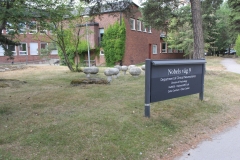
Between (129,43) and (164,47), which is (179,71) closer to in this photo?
(129,43)

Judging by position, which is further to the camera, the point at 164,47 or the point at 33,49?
the point at 164,47

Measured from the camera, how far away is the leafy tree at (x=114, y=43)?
2569 centimetres

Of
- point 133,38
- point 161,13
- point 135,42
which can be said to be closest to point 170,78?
point 161,13

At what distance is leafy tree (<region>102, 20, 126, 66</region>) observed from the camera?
1011 inches

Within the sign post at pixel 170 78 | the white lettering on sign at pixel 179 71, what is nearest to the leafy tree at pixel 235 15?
the sign post at pixel 170 78

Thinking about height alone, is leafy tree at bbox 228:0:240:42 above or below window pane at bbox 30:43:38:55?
above

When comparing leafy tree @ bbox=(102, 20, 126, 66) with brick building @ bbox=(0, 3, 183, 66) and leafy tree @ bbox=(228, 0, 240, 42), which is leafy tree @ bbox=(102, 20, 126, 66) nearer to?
brick building @ bbox=(0, 3, 183, 66)

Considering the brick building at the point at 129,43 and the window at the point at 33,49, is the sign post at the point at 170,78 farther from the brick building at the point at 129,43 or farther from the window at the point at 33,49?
the window at the point at 33,49

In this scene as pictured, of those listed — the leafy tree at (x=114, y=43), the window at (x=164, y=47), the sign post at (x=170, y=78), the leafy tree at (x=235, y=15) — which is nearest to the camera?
the sign post at (x=170, y=78)

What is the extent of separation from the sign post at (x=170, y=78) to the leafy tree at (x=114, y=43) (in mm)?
19961

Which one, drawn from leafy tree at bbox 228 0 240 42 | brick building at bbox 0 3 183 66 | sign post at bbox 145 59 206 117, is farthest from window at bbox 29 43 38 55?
sign post at bbox 145 59 206 117

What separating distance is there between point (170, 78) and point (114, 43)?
21325 mm

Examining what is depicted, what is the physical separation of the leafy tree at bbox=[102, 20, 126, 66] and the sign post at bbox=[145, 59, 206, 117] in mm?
19961

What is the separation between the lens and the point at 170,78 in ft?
17.4
